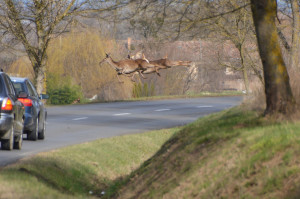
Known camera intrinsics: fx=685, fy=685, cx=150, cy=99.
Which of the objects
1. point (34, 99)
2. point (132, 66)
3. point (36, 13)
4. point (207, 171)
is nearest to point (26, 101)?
point (34, 99)

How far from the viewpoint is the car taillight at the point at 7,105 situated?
13790mm

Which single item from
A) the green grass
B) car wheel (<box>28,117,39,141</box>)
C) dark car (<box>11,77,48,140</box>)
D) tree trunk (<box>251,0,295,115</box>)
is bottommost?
the green grass

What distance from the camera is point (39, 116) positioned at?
61.2 feet

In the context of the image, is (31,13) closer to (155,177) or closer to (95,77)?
(95,77)

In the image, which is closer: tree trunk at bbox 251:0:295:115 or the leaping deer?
tree trunk at bbox 251:0:295:115

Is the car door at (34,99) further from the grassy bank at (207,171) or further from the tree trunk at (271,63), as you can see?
the tree trunk at (271,63)

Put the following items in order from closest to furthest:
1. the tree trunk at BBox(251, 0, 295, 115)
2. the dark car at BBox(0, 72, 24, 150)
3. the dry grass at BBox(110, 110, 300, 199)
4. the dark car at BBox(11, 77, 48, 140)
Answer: the dry grass at BBox(110, 110, 300, 199), the tree trunk at BBox(251, 0, 295, 115), the dark car at BBox(0, 72, 24, 150), the dark car at BBox(11, 77, 48, 140)

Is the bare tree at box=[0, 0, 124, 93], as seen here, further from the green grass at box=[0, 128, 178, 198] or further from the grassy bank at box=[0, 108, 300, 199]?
the grassy bank at box=[0, 108, 300, 199]

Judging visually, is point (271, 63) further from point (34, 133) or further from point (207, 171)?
point (34, 133)

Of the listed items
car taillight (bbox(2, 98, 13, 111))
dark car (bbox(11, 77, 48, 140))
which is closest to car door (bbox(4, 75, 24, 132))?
car taillight (bbox(2, 98, 13, 111))

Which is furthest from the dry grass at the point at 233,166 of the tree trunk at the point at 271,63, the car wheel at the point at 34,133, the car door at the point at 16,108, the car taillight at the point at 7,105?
the car wheel at the point at 34,133

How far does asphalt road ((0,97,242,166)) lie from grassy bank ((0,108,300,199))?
1450 millimetres

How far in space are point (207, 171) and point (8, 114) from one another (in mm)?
5575

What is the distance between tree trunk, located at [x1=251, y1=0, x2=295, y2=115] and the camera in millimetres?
11656
